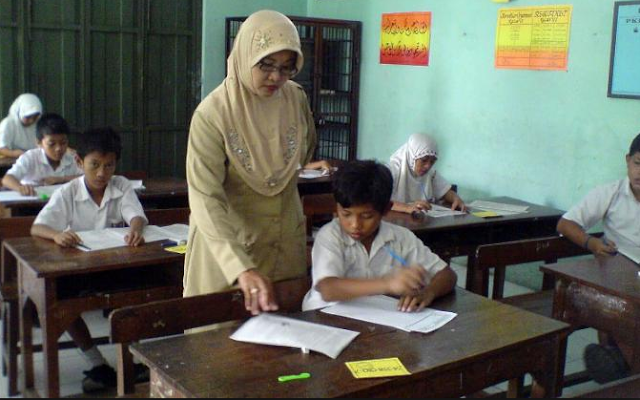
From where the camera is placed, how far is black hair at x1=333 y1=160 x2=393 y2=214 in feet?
6.89

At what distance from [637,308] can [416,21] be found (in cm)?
363

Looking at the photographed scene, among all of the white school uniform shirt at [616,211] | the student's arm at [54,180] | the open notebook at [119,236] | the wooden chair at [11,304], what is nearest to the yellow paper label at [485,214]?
the white school uniform shirt at [616,211]

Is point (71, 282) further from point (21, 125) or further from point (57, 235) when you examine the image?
point (21, 125)

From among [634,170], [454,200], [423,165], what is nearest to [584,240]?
[634,170]

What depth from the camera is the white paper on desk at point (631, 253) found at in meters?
2.94

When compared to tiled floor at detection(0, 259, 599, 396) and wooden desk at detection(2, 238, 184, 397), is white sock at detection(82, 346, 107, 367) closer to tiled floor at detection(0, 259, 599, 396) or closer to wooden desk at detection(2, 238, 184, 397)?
tiled floor at detection(0, 259, 599, 396)

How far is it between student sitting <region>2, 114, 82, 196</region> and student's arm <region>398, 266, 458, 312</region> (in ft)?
9.36

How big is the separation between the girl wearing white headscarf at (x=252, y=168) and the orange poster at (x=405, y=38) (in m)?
3.66

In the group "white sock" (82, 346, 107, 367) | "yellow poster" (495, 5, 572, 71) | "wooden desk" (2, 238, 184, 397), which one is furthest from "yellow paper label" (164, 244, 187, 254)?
"yellow poster" (495, 5, 572, 71)

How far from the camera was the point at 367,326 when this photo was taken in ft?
6.12

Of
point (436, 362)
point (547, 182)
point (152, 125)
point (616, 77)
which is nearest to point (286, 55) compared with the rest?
point (436, 362)

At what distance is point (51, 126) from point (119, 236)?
5.44 ft

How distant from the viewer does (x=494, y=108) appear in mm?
5043

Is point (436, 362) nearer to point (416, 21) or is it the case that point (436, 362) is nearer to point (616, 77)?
point (616, 77)
